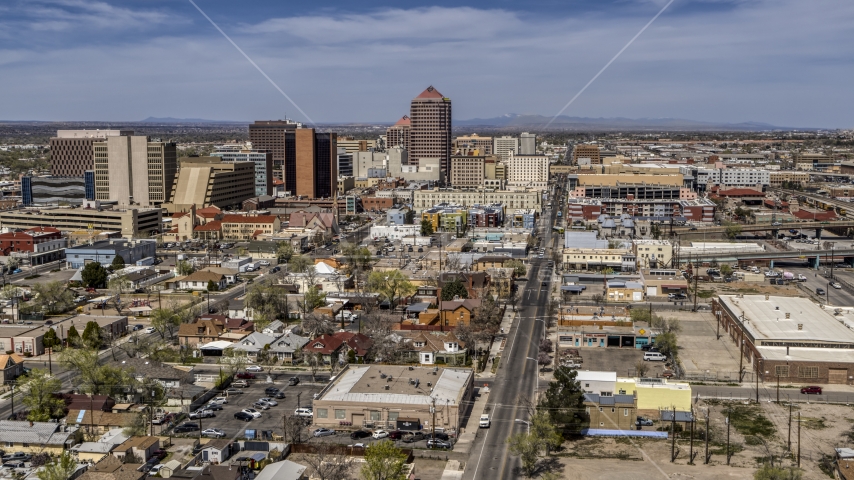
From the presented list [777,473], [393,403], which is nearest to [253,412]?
[393,403]

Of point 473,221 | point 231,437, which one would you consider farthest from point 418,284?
point 473,221

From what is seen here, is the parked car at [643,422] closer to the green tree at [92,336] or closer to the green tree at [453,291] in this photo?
the green tree at [453,291]

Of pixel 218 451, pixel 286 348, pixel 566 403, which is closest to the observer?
pixel 218 451

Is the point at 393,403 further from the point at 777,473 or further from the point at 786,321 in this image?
the point at 786,321

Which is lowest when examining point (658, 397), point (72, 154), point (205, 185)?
point (658, 397)

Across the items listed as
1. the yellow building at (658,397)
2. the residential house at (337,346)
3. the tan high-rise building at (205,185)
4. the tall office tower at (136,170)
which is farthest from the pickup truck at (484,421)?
the tall office tower at (136,170)

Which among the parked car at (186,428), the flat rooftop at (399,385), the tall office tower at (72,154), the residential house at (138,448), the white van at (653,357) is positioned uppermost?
the tall office tower at (72,154)
